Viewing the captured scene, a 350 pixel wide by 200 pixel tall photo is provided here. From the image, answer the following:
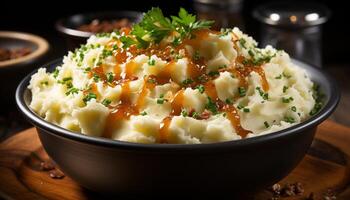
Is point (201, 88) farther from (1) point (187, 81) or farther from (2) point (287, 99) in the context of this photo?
(2) point (287, 99)

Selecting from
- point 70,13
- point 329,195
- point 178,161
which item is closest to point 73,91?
point 178,161

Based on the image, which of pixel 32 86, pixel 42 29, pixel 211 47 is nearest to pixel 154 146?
pixel 211 47

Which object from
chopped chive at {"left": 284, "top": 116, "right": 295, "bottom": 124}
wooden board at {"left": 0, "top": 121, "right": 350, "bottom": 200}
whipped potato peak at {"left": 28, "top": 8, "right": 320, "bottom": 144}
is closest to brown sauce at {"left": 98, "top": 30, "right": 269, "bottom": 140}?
whipped potato peak at {"left": 28, "top": 8, "right": 320, "bottom": 144}

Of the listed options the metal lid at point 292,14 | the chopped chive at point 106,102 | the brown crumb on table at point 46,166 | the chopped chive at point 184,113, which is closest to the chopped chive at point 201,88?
the chopped chive at point 184,113

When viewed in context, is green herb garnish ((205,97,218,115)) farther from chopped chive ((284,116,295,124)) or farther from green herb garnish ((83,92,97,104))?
green herb garnish ((83,92,97,104))

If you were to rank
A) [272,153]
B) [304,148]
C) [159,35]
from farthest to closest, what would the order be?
[159,35] → [304,148] → [272,153]

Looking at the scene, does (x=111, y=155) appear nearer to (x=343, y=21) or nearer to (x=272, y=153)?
(x=272, y=153)
